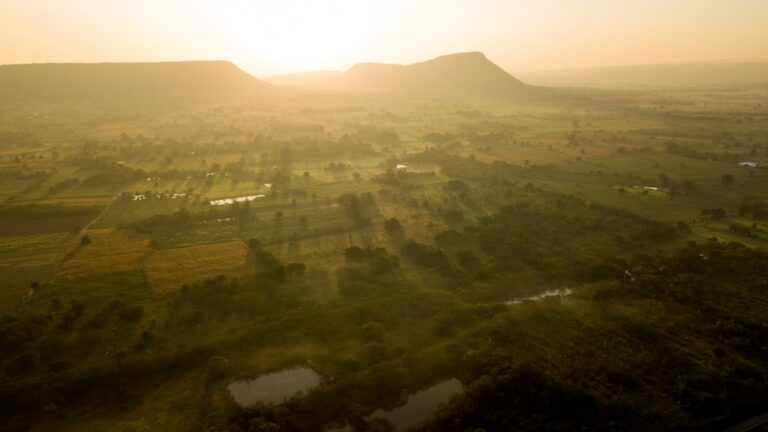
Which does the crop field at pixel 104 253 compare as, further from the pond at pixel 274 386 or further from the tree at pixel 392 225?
the tree at pixel 392 225

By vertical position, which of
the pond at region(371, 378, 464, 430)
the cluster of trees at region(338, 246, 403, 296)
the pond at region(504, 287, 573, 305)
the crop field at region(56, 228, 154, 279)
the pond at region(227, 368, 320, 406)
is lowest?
the pond at region(371, 378, 464, 430)

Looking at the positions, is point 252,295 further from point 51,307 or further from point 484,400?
point 484,400

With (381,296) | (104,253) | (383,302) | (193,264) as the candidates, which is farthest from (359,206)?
(104,253)

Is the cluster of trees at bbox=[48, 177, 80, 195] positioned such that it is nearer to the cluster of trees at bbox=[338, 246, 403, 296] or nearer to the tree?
the cluster of trees at bbox=[338, 246, 403, 296]

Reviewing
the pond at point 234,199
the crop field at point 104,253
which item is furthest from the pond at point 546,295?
the pond at point 234,199

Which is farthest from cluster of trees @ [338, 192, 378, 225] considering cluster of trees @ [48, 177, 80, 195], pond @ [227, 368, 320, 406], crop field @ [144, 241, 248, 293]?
cluster of trees @ [48, 177, 80, 195]

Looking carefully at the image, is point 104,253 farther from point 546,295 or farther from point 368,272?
point 546,295

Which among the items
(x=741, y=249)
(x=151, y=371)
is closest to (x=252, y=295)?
(x=151, y=371)
